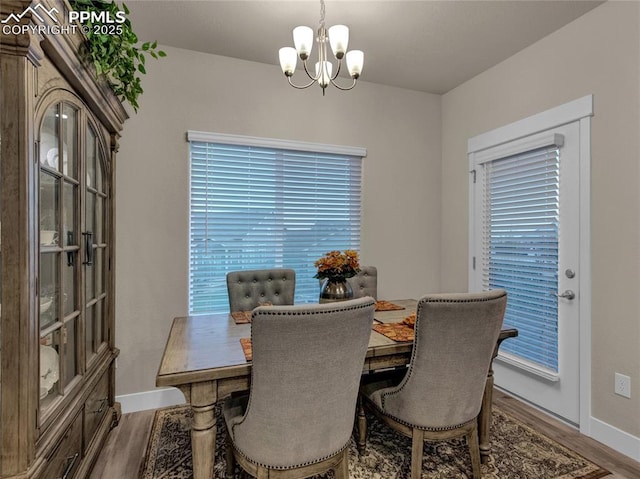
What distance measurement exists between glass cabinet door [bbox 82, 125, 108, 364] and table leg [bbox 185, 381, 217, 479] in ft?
2.77

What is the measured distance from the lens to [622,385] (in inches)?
82.5

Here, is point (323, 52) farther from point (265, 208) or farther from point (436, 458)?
point (436, 458)

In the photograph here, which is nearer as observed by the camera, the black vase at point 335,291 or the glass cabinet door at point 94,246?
the glass cabinet door at point 94,246

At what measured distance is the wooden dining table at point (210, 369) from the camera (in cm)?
132

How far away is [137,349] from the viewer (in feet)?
8.59

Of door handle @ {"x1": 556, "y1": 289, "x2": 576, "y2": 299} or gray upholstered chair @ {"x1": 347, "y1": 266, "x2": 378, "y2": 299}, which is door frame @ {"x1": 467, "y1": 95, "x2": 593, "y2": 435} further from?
gray upholstered chair @ {"x1": 347, "y1": 266, "x2": 378, "y2": 299}

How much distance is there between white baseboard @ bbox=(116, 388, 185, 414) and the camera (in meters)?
2.56

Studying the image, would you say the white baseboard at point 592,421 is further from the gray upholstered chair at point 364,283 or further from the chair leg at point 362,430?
the gray upholstered chair at point 364,283

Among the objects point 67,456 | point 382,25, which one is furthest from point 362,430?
point 382,25

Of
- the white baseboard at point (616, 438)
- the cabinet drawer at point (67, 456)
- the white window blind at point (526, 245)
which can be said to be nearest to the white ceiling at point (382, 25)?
the white window blind at point (526, 245)

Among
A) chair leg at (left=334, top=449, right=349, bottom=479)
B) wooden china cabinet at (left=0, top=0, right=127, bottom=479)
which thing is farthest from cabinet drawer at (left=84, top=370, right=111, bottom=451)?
chair leg at (left=334, top=449, right=349, bottom=479)

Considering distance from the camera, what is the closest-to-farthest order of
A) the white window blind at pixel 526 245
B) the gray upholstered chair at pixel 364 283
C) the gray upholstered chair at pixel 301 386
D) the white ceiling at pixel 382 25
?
1. the gray upholstered chair at pixel 301 386
2. the white ceiling at pixel 382 25
3. the white window blind at pixel 526 245
4. the gray upholstered chair at pixel 364 283

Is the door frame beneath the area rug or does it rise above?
above

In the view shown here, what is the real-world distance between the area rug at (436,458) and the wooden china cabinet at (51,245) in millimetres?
376
